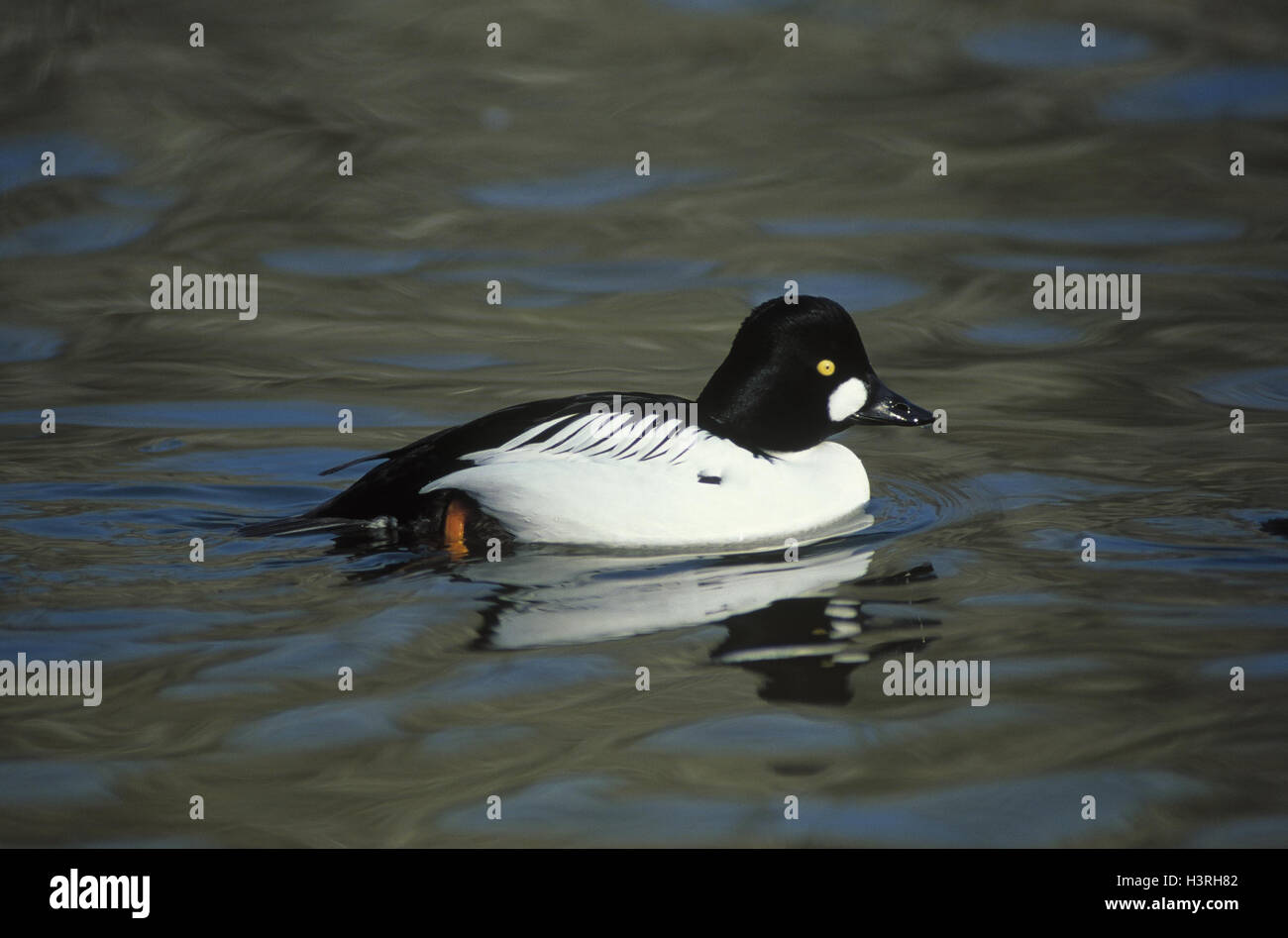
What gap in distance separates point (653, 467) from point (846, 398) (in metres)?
1.05

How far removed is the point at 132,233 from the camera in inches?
514

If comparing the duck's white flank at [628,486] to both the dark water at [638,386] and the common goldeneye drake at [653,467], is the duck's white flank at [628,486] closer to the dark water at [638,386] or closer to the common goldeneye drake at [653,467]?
the common goldeneye drake at [653,467]

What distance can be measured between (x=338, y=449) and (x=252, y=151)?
17.8 feet

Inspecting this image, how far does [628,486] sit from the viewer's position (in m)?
7.23

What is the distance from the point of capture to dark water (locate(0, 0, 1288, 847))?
5332mm

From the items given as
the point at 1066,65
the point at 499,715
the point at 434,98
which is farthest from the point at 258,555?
the point at 1066,65

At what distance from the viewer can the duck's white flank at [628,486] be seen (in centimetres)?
722

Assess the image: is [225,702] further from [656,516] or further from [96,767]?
[656,516]

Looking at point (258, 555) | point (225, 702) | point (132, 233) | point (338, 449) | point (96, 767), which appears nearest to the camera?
point (96, 767)
